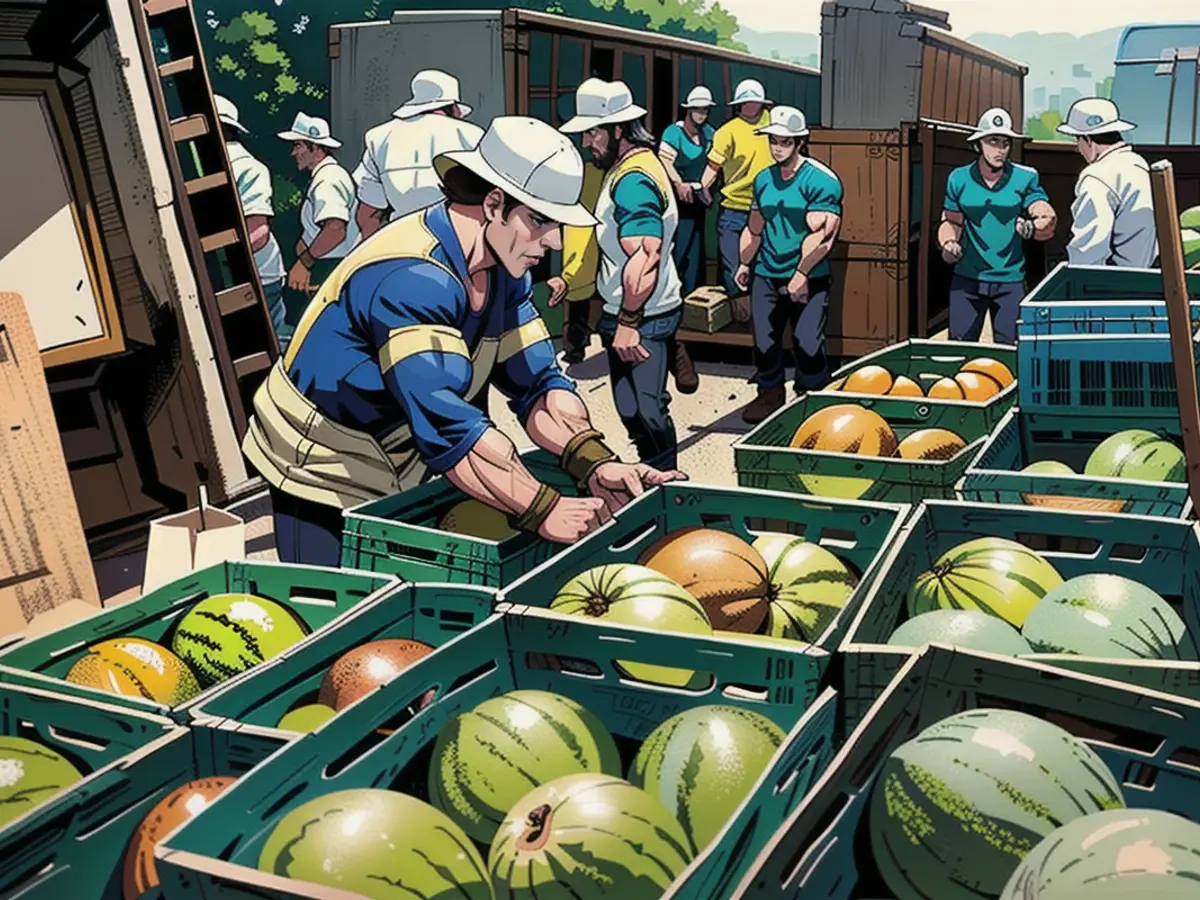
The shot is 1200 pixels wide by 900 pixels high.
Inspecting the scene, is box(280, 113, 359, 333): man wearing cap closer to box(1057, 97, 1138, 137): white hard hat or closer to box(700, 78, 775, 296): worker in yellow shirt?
box(700, 78, 775, 296): worker in yellow shirt

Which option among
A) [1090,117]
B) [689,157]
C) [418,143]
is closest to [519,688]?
[418,143]

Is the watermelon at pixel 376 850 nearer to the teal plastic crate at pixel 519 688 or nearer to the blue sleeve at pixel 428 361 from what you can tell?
the teal plastic crate at pixel 519 688

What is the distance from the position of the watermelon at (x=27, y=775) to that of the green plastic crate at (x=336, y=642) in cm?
26

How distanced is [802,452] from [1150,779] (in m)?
1.79

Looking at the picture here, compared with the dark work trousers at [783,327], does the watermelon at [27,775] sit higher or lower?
higher

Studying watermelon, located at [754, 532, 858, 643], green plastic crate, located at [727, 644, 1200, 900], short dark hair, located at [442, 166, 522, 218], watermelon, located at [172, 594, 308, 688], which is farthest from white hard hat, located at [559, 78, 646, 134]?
green plastic crate, located at [727, 644, 1200, 900]

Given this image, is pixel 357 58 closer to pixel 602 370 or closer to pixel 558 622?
pixel 602 370

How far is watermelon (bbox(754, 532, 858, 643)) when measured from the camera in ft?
8.36

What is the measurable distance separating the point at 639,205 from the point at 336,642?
4498 mm

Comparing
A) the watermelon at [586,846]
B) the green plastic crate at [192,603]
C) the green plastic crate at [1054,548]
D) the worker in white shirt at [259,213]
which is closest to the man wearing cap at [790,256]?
the worker in white shirt at [259,213]

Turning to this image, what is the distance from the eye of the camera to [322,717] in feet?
7.13

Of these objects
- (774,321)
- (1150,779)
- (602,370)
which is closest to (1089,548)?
(1150,779)

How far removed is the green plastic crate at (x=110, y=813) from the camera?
1777 millimetres

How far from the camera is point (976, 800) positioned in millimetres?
1616
